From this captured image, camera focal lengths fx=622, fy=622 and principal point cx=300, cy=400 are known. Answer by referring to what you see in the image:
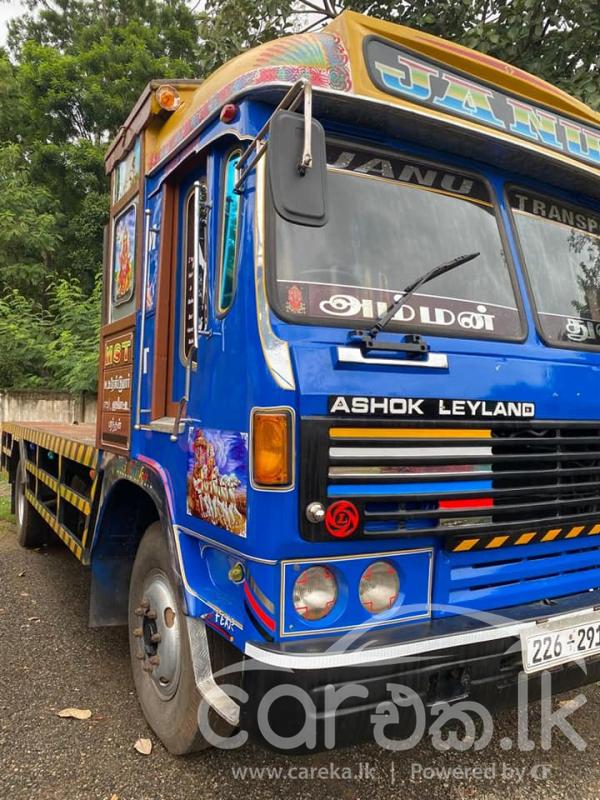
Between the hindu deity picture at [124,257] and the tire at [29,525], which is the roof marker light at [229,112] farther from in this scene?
the tire at [29,525]

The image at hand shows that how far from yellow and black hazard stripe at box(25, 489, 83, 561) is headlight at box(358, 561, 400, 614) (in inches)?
87.2

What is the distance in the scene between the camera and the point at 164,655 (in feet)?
8.82

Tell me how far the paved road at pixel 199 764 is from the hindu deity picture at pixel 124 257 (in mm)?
2140

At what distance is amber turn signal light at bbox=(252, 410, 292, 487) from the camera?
194 centimetres

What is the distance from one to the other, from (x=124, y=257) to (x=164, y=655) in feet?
6.90

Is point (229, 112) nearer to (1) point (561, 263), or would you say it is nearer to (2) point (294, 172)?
(2) point (294, 172)

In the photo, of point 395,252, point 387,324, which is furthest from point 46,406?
point 387,324

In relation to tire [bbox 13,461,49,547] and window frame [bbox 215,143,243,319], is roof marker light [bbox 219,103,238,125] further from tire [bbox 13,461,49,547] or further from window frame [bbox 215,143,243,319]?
tire [bbox 13,461,49,547]

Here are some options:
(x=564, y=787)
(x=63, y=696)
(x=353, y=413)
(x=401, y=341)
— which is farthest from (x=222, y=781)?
(x=401, y=341)

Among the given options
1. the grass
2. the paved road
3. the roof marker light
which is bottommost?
the paved road

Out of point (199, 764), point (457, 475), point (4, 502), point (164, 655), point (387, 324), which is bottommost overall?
point (199, 764)

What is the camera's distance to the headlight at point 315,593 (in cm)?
200

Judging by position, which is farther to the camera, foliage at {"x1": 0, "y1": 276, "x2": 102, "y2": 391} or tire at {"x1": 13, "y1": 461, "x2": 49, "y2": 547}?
foliage at {"x1": 0, "y1": 276, "x2": 102, "y2": 391}

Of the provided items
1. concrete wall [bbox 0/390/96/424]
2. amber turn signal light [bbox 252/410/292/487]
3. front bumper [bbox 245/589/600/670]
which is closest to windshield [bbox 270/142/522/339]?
Result: amber turn signal light [bbox 252/410/292/487]
